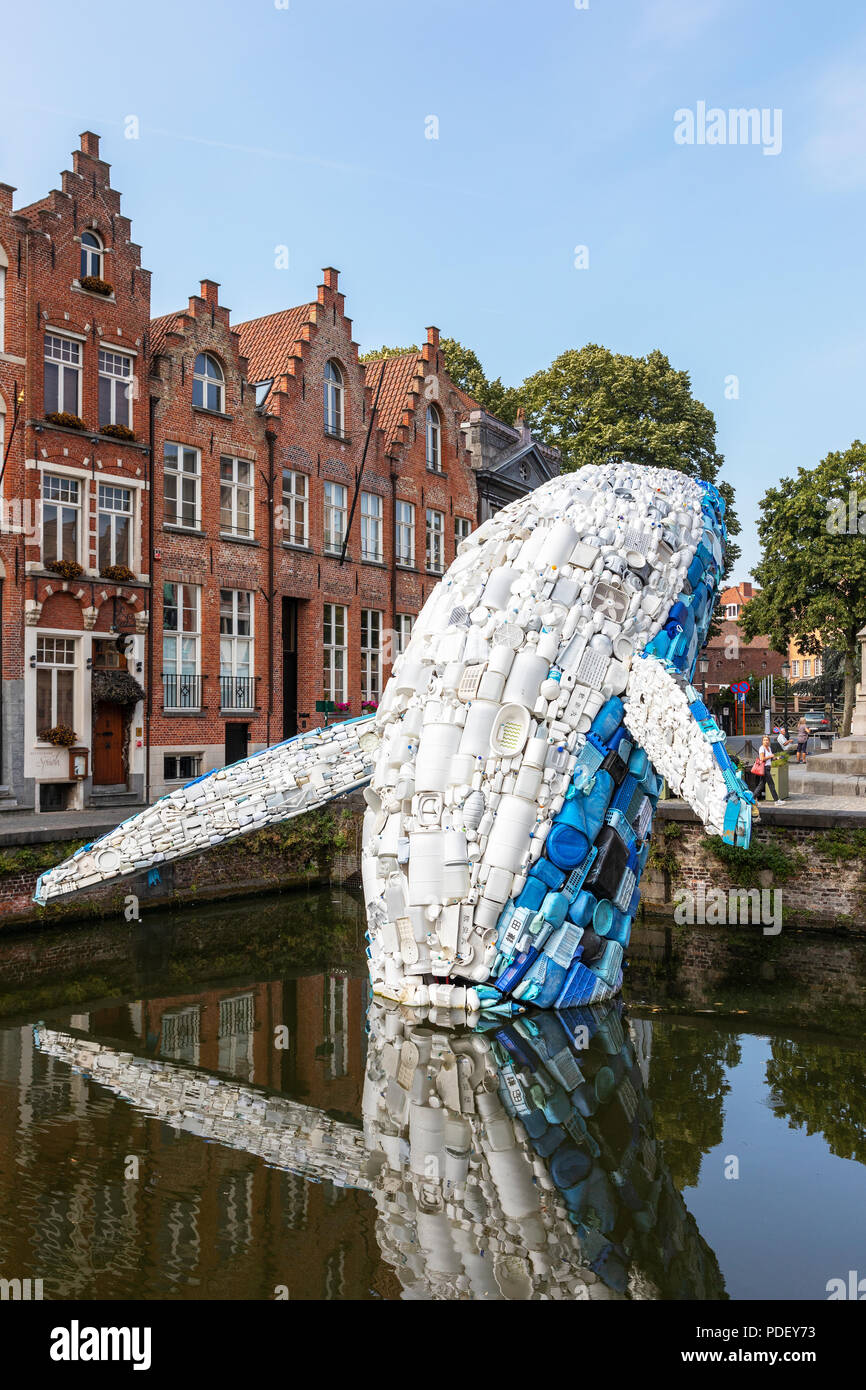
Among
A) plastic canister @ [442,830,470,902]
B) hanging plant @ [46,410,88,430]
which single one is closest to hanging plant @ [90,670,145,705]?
hanging plant @ [46,410,88,430]

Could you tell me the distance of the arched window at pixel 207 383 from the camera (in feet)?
79.2

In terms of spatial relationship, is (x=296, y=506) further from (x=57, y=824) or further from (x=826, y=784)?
(x=826, y=784)

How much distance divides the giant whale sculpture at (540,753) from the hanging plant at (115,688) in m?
13.0

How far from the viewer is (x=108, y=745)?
2222 cm

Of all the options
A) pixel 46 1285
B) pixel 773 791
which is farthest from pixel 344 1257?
pixel 773 791

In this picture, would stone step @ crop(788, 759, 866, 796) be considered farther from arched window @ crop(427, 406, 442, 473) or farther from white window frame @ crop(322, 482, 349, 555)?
arched window @ crop(427, 406, 442, 473)

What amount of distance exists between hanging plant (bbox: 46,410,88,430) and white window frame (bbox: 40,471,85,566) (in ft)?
3.19

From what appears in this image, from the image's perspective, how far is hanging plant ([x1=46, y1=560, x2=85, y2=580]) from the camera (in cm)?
2039

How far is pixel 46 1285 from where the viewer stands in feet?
17.8

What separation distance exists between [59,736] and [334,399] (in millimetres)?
12775

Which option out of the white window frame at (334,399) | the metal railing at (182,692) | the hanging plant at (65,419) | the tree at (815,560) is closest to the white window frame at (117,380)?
the hanging plant at (65,419)

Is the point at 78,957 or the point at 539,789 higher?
the point at 539,789
